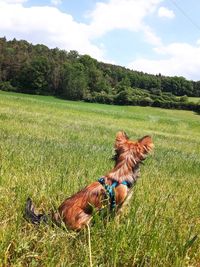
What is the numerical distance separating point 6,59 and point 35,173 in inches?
3728

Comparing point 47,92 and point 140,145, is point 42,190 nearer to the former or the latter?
point 140,145

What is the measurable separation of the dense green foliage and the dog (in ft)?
245

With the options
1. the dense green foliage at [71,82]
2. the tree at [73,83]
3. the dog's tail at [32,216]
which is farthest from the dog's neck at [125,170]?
the tree at [73,83]

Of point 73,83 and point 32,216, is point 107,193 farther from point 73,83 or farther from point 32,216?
point 73,83

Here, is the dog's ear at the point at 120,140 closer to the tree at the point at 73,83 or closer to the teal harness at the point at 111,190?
the teal harness at the point at 111,190

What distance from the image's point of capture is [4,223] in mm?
3852

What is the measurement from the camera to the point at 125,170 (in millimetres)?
4059

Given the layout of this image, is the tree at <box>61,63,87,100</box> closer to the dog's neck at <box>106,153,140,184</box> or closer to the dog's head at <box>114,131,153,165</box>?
the dog's head at <box>114,131,153,165</box>

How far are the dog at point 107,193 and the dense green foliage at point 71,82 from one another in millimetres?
74738

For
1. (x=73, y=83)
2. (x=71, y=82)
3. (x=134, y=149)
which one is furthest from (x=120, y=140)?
(x=71, y=82)

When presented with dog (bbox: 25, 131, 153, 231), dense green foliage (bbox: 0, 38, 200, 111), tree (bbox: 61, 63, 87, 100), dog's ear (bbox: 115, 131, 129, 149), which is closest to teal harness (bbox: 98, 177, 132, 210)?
dog (bbox: 25, 131, 153, 231)

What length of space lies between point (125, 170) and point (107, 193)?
0.43m

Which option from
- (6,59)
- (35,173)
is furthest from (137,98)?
(35,173)

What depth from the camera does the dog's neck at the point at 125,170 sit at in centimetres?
402
